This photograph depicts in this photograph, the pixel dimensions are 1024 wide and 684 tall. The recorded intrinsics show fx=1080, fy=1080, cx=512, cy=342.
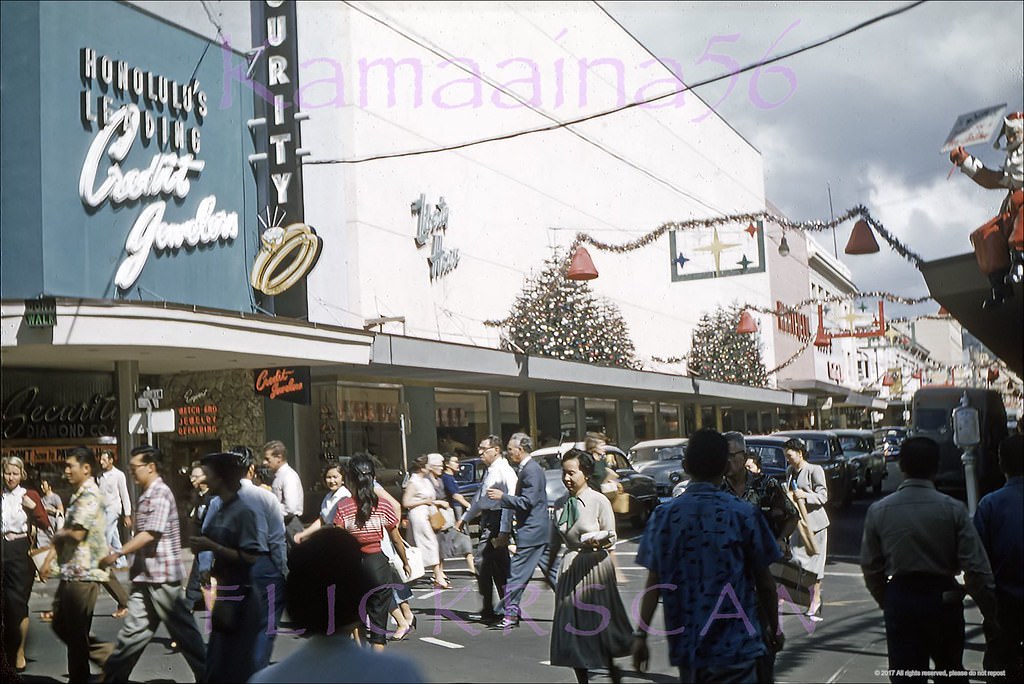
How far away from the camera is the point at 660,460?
18.4 m

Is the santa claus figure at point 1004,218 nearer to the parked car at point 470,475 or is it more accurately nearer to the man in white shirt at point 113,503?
the man in white shirt at point 113,503

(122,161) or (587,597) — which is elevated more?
(122,161)

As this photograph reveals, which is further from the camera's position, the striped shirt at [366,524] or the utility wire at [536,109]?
the utility wire at [536,109]

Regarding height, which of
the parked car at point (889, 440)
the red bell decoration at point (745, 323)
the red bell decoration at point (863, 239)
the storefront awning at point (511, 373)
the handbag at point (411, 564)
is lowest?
the handbag at point (411, 564)

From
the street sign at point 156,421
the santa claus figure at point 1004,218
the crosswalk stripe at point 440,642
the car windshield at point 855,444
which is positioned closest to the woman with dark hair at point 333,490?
the crosswalk stripe at point 440,642

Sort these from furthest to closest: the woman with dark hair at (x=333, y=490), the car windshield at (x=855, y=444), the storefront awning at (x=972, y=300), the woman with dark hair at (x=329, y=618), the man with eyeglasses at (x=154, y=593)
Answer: the car windshield at (x=855, y=444) → the woman with dark hair at (x=333, y=490) → the storefront awning at (x=972, y=300) → the man with eyeglasses at (x=154, y=593) → the woman with dark hair at (x=329, y=618)

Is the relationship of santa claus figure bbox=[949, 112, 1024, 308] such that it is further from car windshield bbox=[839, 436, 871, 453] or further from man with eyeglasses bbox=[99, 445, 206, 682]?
car windshield bbox=[839, 436, 871, 453]

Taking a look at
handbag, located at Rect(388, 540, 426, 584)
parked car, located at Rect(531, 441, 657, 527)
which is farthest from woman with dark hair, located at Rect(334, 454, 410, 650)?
parked car, located at Rect(531, 441, 657, 527)

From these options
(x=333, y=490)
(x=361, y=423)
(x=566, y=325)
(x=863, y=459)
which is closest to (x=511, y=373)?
(x=566, y=325)

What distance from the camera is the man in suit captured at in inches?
361

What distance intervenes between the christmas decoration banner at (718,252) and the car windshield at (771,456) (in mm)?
4738

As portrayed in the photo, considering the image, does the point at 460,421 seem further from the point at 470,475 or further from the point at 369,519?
the point at 369,519

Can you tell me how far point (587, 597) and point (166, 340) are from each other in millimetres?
7799

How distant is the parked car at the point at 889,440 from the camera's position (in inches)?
1042
